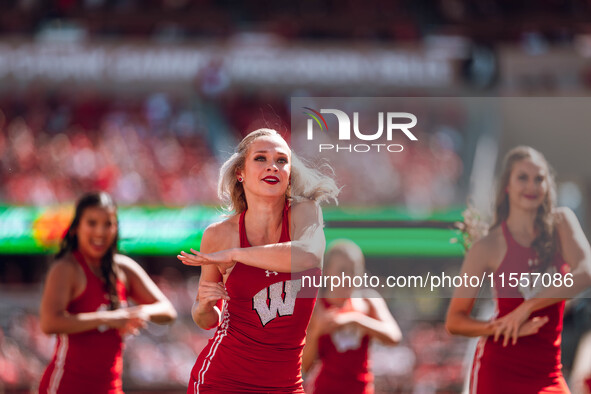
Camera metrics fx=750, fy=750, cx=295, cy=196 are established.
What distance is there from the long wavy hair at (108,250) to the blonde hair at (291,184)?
1.14 metres

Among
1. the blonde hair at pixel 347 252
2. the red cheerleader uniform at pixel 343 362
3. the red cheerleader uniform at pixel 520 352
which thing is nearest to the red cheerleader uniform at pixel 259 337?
the blonde hair at pixel 347 252

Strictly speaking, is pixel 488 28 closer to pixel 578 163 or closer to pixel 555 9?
pixel 555 9

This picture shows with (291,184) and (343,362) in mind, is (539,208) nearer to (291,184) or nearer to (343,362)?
(291,184)

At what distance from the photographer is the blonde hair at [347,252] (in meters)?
4.03

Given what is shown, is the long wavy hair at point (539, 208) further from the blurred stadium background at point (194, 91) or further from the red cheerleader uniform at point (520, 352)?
the blurred stadium background at point (194, 91)

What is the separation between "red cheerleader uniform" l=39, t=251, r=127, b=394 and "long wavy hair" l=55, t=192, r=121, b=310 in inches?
2.7

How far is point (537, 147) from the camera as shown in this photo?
3.93 m

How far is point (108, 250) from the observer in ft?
14.2

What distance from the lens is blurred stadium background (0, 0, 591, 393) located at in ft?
29.7

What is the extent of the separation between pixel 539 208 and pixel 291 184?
1.23 meters

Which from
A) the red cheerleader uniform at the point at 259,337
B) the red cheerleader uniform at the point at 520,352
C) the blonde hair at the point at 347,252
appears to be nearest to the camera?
the red cheerleader uniform at the point at 259,337

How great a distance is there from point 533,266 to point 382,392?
193 inches

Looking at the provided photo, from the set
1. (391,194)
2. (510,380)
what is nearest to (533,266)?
(510,380)

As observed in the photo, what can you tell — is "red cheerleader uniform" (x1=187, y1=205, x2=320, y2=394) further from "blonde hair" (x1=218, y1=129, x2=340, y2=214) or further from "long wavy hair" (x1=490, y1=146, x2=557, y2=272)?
"long wavy hair" (x1=490, y1=146, x2=557, y2=272)
